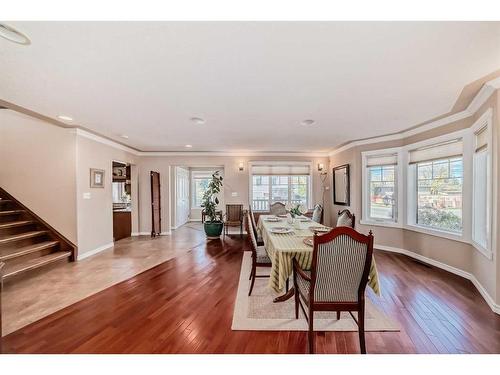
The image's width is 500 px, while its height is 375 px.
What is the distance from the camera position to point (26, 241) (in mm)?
3771

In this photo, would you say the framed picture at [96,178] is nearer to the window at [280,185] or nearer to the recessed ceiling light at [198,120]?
the recessed ceiling light at [198,120]

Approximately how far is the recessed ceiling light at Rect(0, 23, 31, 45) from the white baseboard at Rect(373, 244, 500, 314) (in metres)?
4.82

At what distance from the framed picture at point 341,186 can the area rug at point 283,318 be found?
10.7ft

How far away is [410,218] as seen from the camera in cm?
425

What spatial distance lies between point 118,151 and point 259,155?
12.0 feet

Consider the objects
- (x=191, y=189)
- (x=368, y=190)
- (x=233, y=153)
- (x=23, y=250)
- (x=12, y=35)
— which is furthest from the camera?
(x=191, y=189)

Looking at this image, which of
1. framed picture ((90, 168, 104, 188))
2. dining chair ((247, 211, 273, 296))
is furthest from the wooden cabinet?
dining chair ((247, 211, 273, 296))

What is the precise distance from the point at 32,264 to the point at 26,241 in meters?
0.69

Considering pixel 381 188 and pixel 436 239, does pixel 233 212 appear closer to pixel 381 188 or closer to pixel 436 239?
pixel 381 188

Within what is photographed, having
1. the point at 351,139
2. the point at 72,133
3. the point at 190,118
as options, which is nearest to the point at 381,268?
the point at 351,139

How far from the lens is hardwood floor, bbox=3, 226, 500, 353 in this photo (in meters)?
1.81

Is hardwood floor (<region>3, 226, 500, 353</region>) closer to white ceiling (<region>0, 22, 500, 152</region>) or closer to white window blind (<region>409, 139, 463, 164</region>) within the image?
white window blind (<region>409, 139, 463, 164</region>)

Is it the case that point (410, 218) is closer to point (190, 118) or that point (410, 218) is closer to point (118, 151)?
point (190, 118)

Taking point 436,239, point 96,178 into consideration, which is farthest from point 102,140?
point 436,239
